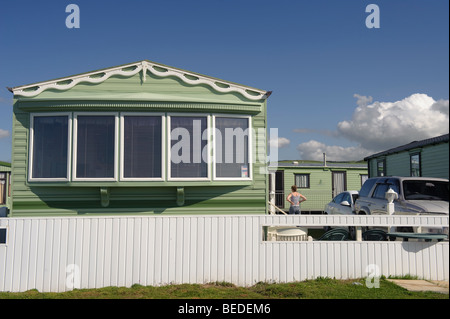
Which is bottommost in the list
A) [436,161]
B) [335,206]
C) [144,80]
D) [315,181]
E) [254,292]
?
[254,292]

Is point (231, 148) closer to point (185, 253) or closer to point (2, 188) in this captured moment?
point (185, 253)

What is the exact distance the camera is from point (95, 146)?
27.1 ft

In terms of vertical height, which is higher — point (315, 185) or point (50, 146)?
point (50, 146)

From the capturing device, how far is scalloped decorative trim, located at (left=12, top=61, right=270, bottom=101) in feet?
27.8

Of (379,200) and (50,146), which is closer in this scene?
(50,146)

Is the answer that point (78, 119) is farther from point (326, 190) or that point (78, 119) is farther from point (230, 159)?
point (326, 190)

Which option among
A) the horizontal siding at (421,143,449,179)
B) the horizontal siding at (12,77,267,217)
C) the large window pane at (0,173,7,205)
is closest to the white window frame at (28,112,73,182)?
the horizontal siding at (12,77,267,217)

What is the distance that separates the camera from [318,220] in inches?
263

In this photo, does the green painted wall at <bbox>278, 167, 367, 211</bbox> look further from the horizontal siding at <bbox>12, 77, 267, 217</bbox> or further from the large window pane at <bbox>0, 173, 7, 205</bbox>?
the large window pane at <bbox>0, 173, 7, 205</bbox>

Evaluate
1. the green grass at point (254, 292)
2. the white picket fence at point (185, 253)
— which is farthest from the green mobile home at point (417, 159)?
the green grass at point (254, 292)

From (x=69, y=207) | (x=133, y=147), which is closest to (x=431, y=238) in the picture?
(x=133, y=147)

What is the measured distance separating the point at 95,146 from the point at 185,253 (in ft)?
11.2

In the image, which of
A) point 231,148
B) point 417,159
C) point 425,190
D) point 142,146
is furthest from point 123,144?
point 417,159

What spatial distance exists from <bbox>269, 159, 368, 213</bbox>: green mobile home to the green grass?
1559cm
